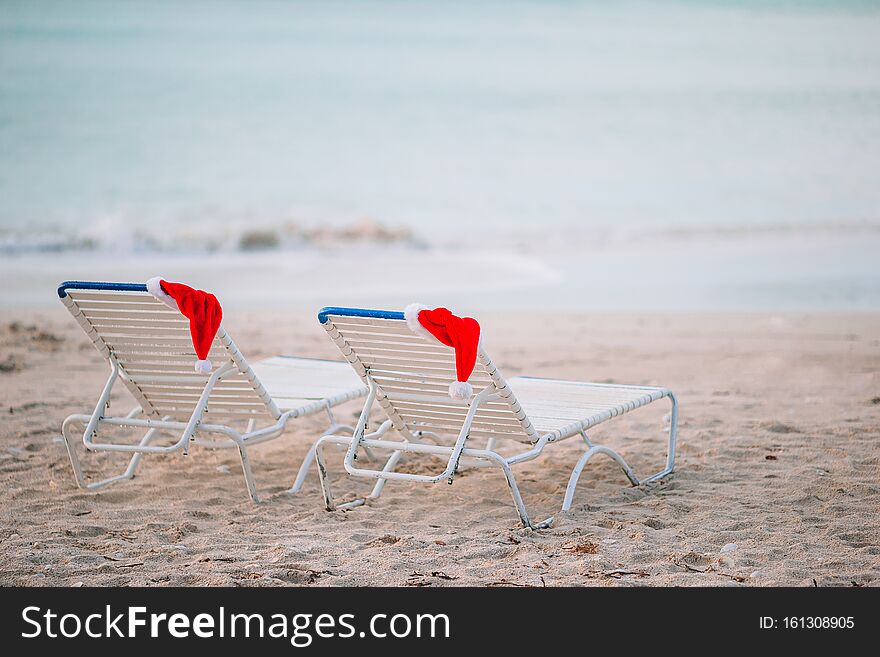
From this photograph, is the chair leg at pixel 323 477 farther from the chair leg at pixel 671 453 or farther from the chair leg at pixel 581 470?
the chair leg at pixel 671 453

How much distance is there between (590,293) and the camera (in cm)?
1341

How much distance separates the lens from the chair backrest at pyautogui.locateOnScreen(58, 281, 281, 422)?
15.2ft

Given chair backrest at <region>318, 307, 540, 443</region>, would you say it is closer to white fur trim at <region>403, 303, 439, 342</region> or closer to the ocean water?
white fur trim at <region>403, 303, 439, 342</region>

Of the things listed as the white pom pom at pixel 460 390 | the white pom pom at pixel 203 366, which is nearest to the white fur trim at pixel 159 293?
the white pom pom at pixel 203 366

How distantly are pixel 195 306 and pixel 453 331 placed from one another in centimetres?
118

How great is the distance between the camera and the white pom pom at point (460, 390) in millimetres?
4113

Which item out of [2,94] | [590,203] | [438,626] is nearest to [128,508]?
[438,626]

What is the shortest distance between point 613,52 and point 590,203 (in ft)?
21.4

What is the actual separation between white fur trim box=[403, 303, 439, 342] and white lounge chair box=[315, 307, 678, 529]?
2.8 inches

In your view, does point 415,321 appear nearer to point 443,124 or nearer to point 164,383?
point 164,383

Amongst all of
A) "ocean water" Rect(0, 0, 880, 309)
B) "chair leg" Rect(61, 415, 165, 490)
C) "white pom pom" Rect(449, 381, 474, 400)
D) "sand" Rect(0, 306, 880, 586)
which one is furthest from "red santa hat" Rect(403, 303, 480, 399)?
"ocean water" Rect(0, 0, 880, 309)

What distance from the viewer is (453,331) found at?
4.02 metres

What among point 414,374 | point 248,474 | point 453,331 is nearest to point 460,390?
point 453,331

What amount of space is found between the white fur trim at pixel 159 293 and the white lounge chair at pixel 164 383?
8cm
